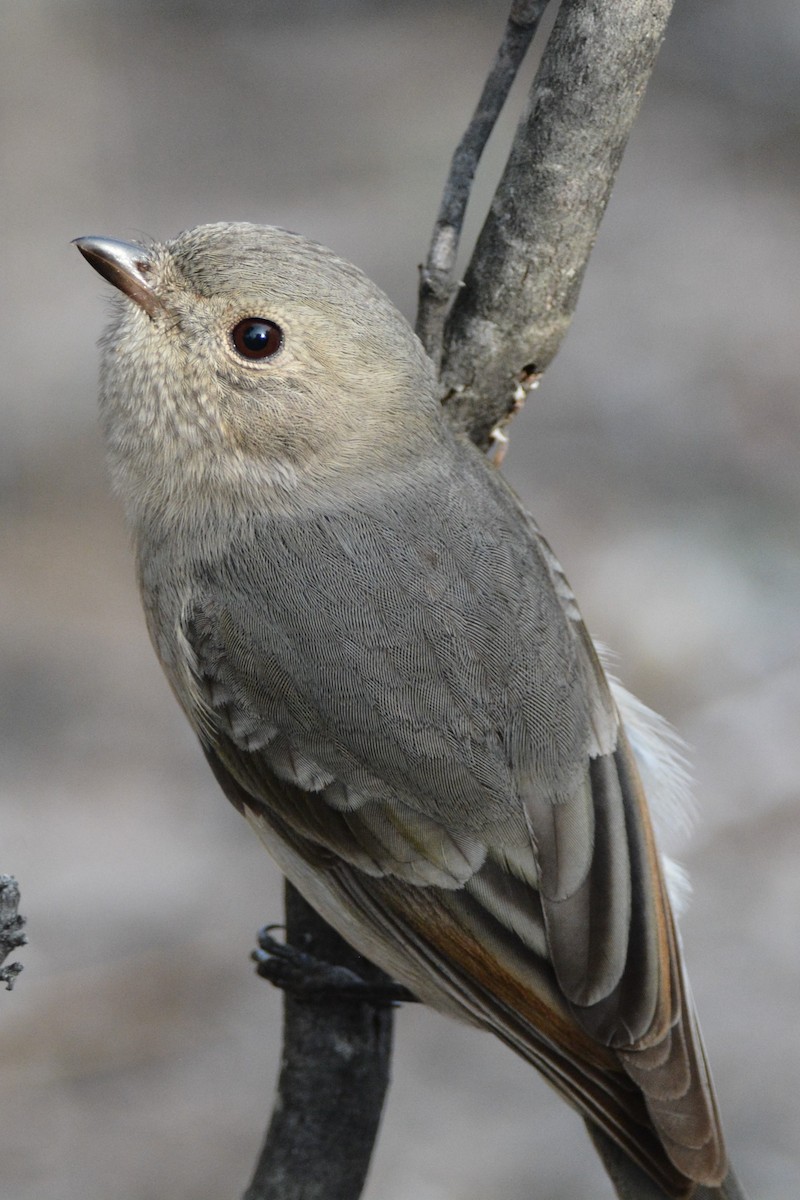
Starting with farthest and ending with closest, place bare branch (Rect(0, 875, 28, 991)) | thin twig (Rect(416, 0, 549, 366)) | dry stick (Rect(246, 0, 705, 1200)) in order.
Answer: thin twig (Rect(416, 0, 549, 366)) < dry stick (Rect(246, 0, 705, 1200)) < bare branch (Rect(0, 875, 28, 991))

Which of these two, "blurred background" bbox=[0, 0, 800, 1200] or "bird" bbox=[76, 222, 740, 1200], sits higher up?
"blurred background" bbox=[0, 0, 800, 1200]

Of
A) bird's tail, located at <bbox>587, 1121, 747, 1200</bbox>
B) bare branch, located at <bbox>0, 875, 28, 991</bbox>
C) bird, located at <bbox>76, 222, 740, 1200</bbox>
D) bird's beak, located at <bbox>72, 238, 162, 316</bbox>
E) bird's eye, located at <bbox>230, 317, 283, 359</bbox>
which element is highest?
bird's beak, located at <bbox>72, 238, 162, 316</bbox>

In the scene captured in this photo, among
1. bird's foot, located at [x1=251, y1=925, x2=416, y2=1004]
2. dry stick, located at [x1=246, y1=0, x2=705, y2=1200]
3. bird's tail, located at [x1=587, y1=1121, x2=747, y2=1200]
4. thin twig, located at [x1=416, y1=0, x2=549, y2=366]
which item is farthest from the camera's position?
bird's foot, located at [x1=251, y1=925, x2=416, y2=1004]

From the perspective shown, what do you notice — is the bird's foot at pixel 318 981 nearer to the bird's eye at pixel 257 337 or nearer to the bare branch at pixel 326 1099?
the bare branch at pixel 326 1099

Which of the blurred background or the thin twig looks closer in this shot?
the thin twig

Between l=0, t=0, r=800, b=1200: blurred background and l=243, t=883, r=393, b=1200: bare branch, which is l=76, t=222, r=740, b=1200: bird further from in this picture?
l=0, t=0, r=800, b=1200: blurred background

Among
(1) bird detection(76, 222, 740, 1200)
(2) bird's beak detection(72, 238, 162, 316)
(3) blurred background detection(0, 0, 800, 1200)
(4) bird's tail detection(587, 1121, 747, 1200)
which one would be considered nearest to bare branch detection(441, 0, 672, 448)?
(1) bird detection(76, 222, 740, 1200)

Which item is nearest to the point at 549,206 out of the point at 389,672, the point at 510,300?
the point at 510,300
